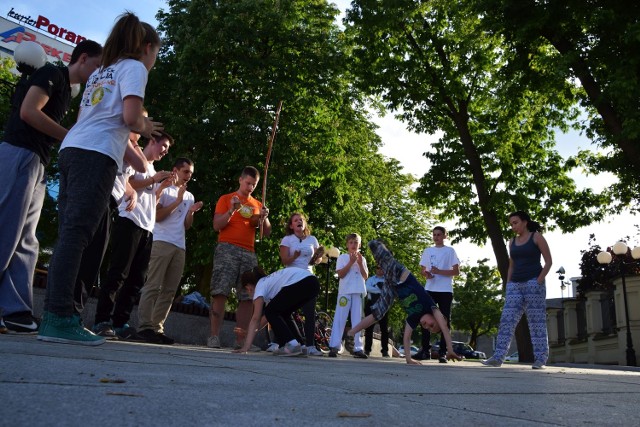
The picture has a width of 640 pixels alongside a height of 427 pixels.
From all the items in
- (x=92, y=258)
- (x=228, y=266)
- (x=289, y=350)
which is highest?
(x=228, y=266)

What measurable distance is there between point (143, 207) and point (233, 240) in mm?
1834

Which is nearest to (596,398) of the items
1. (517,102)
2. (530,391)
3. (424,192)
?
(530,391)

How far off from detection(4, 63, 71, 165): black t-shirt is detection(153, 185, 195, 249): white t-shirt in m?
2.64

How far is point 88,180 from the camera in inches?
176

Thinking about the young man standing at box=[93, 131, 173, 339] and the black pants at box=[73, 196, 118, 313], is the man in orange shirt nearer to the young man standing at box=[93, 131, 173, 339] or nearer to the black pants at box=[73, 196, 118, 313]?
the young man standing at box=[93, 131, 173, 339]

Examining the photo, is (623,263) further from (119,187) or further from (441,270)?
(119,187)

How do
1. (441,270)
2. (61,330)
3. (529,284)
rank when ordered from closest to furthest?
(61,330) → (529,284) → (441,270)

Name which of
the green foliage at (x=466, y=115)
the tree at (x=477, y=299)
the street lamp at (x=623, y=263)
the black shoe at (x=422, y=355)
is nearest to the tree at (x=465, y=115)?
the green foliage at (x=466, y=115)

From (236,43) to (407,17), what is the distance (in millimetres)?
5549

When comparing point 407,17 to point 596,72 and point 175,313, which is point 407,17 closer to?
point 596,72

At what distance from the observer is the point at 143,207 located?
23.0 ft

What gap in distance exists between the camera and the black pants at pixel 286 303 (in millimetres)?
7629

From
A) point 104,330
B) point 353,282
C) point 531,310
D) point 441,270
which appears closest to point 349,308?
point 353,282

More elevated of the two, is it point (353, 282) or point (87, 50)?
point (87, 50)
